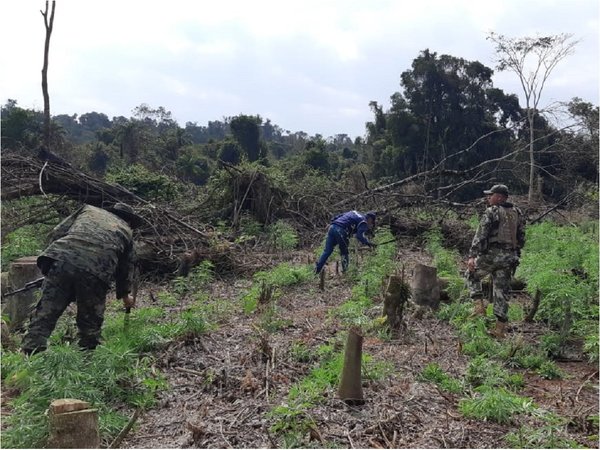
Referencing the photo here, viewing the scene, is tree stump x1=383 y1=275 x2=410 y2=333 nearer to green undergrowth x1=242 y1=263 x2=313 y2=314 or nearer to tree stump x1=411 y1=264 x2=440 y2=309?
tree stump x1=411 y1=264 x2=440 y2=309

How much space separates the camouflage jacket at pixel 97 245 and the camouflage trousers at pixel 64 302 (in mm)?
86

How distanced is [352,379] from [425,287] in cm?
342

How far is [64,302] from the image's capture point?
4895 mm

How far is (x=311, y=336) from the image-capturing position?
6.09m

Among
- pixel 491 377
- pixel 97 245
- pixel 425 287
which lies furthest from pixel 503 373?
pixel 97 245

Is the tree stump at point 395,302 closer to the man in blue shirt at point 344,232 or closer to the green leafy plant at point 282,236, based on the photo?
the man in blue shirt at point 344,232

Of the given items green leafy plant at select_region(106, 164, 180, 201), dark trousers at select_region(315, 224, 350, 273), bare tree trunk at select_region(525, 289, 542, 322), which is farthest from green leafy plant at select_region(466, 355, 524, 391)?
green leafy plant at select_region(106, 164, 180, 201)

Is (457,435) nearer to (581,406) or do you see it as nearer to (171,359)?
(581,406)

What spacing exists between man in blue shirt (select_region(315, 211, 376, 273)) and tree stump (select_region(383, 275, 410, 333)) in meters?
3.58

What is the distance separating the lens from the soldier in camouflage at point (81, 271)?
188 inches

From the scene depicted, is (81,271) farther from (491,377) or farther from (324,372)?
(491,377)

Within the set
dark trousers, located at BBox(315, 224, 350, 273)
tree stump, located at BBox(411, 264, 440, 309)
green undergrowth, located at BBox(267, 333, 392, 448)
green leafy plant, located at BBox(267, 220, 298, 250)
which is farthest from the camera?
green leafy plant, located at BBox(267, 220, 298, 250)

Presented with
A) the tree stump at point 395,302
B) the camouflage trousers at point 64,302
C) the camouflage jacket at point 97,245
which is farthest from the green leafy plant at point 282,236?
the camouflage trousers at point 64,302

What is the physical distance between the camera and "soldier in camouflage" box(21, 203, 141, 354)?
4.77 metres
